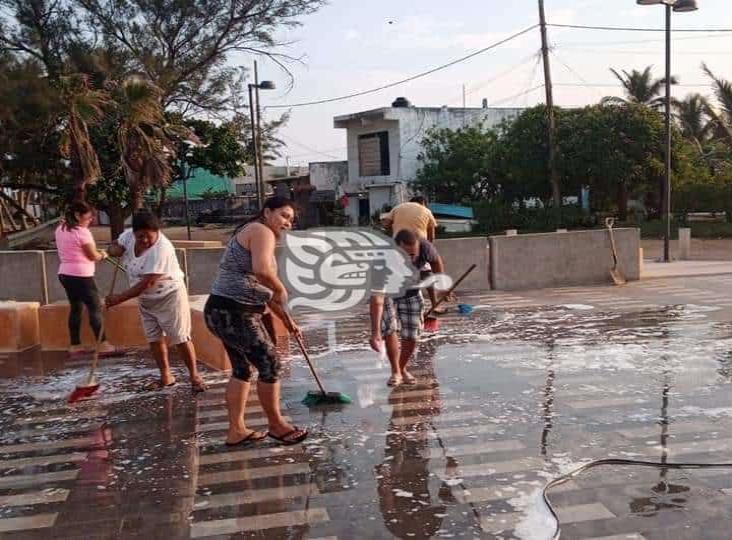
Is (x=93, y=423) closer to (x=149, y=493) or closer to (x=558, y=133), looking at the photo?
(x=149, y=493)

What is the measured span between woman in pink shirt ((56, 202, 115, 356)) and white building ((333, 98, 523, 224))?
29.9 meters

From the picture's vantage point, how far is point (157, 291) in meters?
6.36

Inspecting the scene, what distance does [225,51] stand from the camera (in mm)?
26094

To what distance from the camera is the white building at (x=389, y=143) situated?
37844mm

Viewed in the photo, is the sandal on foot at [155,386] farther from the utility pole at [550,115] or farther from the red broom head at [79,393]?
the utility pole at [550,115]

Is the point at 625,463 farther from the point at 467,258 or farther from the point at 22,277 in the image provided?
the point at 22,277

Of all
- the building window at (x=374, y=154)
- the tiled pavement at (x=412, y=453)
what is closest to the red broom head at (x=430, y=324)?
the tiled pavement at (x=412, y=453)

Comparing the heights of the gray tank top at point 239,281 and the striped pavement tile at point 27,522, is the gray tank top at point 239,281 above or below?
above

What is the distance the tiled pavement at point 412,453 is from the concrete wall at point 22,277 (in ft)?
16.5

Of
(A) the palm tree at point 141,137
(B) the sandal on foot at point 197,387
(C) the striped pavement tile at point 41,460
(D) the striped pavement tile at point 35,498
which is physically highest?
(A) the palm tree at point 141,137

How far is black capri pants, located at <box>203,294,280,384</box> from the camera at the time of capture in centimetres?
478

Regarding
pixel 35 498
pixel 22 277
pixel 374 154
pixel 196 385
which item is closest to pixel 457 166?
pixel 374 154

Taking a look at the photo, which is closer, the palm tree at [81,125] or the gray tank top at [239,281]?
the gray tank top at [239,281]

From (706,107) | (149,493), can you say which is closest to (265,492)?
(149,493)
